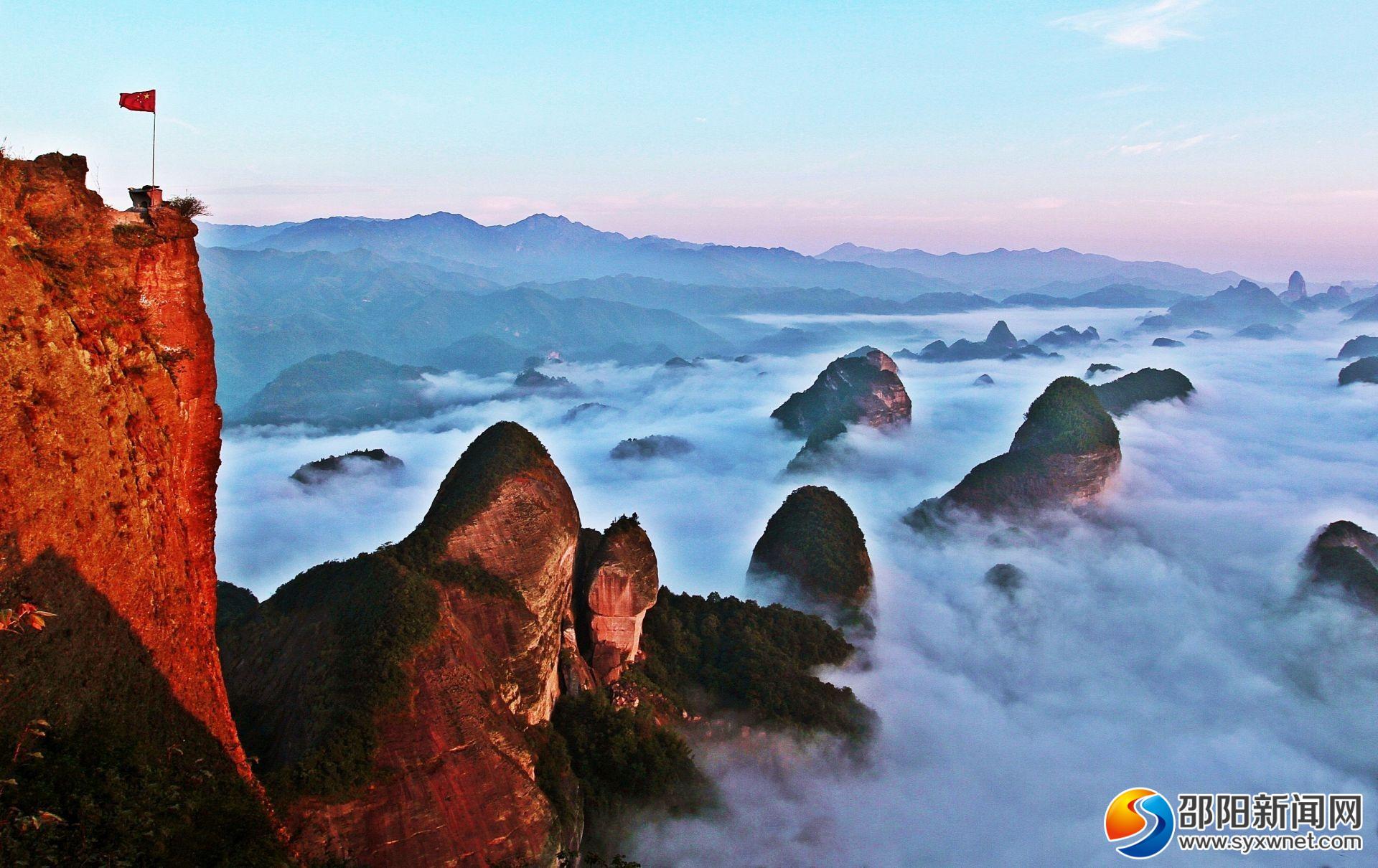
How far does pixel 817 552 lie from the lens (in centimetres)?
6212

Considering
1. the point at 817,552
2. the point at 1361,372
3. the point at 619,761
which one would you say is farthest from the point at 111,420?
the point at 1361,372

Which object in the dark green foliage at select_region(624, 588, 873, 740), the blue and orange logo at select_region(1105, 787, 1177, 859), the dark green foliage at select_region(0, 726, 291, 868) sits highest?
the dark green foliage at select_region(0, 726, 291, 868)

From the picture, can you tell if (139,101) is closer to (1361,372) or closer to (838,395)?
(838,395)

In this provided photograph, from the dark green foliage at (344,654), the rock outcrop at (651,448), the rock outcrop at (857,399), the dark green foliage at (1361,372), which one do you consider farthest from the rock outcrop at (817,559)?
the dark green foliage at (1361,372)

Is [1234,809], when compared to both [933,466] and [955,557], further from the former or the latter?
[933,466]

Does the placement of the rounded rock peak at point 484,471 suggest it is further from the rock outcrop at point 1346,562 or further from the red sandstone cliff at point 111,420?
the rock outcrop at point 1346,562

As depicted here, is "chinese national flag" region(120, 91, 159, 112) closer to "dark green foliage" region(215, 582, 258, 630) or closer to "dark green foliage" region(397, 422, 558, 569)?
"dark green foliage" region(397, 422, 558, 569)

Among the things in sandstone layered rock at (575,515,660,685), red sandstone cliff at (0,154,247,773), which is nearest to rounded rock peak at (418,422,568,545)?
sandstone layered rock at (575,515,660,685)

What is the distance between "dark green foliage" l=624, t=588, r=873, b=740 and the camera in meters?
39.2

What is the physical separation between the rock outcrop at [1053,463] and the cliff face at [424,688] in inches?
2645

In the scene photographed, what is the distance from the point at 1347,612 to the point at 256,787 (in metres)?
83.6

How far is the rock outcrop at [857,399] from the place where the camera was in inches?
4968

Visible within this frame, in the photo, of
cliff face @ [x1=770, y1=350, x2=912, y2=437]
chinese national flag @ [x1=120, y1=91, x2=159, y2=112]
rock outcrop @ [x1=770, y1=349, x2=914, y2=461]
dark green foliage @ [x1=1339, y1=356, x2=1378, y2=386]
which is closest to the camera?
chinese national flag @ [x1=120, y1=91, x2=159, y2=112]

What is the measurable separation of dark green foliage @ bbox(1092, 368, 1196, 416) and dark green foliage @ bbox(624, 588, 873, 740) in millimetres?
115067
